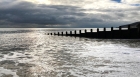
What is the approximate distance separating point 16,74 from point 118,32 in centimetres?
2697

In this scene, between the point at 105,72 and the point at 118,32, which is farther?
the point at 118,32

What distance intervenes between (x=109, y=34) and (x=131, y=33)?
15.3ft

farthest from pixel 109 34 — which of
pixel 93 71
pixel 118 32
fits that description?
pixel 93 71

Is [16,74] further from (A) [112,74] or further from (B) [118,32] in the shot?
(B) [118,32]

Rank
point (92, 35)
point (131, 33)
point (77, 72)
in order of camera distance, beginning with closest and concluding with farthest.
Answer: point (77, 72) < point (131, 33) < point (92, 35)

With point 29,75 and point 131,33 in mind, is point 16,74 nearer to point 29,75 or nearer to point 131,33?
point 29,75

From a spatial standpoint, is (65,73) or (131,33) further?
(131,33)

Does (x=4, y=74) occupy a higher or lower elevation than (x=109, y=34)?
higher

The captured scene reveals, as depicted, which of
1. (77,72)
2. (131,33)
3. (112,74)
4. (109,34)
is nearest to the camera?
(112,74)

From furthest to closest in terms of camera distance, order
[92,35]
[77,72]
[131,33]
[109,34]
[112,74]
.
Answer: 1. [92,35]
2. [109,34]
3. [131,33]
4. [77,72]
5. [112,74]

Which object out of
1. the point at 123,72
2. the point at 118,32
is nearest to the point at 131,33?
the point at 118,32

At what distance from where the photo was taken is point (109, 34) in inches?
1384

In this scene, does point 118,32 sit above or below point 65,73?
below

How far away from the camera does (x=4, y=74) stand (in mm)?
9547
